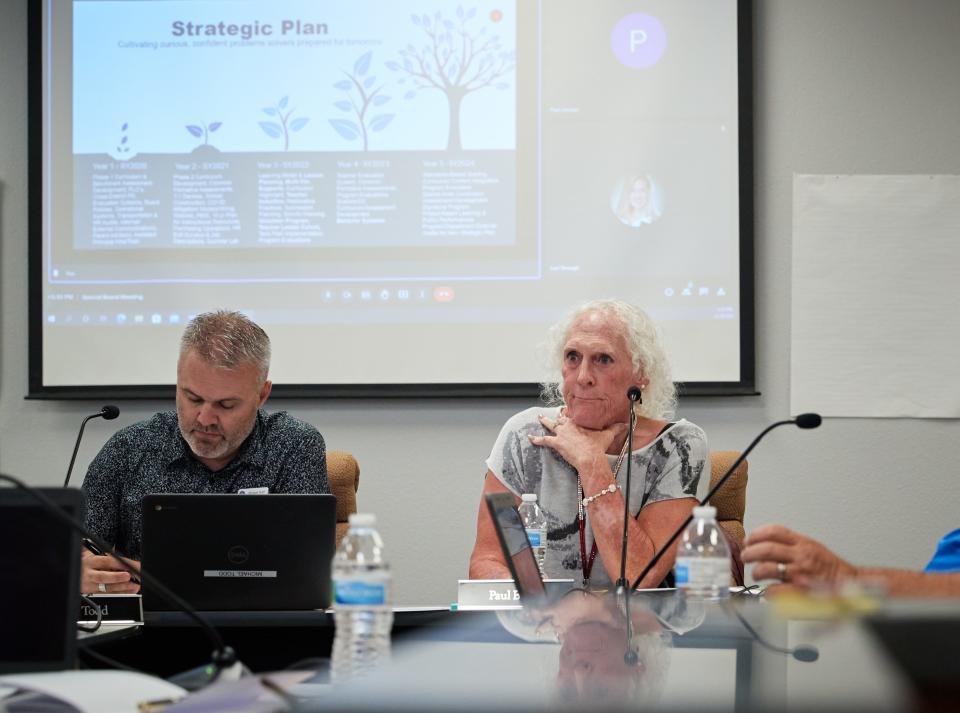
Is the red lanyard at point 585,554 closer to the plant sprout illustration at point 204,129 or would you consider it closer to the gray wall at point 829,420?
the gray wall at point 829,420

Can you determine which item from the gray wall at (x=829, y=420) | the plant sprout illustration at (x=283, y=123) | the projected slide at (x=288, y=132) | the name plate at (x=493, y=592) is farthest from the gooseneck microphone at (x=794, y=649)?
the plant sprout illustration at (x=283, y=123)

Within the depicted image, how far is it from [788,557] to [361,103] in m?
2.24

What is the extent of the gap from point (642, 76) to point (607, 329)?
1.11 m

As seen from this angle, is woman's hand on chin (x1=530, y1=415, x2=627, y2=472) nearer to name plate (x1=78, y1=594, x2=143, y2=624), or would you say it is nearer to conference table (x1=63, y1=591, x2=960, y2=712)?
conference table (x1=63, y1=591, x2=960, y2=712)

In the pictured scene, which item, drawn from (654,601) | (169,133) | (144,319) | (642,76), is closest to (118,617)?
(654,601)

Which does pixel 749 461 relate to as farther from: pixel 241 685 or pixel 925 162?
pixel 241 685

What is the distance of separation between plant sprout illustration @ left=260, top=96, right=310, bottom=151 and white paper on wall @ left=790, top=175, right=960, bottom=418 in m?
1.61

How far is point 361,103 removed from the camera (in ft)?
11.2

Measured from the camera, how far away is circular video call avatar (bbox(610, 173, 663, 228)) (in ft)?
11.0

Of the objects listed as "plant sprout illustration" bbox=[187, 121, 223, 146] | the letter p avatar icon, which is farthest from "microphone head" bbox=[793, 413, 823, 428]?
"plant sprout illustration" bbox=[187, 121, 223, 146]

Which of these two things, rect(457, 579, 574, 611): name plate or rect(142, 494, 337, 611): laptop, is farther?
rect(457, 579, 574, 611): name plate

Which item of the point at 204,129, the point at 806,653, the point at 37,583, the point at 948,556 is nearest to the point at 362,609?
the point at 37,583

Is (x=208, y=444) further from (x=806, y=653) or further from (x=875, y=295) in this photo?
(x=875, y=295)

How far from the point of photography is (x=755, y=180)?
335 cm
